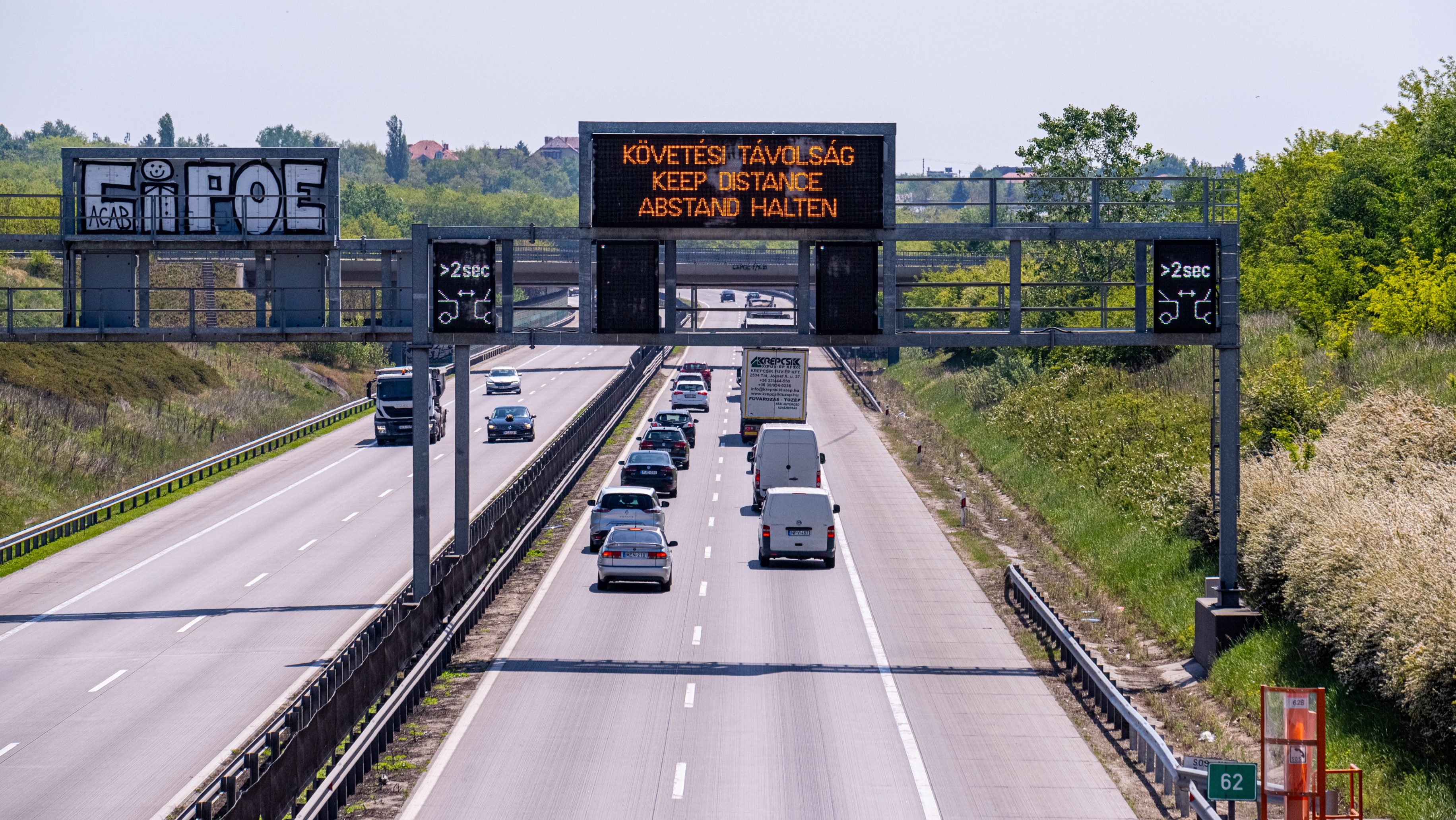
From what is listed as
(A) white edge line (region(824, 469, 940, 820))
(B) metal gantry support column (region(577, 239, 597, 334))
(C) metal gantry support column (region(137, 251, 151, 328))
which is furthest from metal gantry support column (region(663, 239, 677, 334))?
(C) metal gantry support column (region(137, 251, 151, 328))

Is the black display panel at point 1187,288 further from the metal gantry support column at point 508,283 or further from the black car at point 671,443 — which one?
the black car at point 671,443

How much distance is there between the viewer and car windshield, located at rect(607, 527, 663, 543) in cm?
3447

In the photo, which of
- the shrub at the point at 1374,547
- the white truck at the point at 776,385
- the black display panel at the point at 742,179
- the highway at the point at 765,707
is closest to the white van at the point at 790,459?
the highway at the point at 765,707

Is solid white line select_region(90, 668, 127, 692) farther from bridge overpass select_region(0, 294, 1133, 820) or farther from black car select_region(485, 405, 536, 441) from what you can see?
black car select_region(485, 405, 536, 441)

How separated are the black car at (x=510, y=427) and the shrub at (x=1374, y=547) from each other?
36.5m

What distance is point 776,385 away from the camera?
56250 mm

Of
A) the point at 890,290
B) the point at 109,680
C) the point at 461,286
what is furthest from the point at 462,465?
the point at 890,290

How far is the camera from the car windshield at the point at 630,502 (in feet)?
131

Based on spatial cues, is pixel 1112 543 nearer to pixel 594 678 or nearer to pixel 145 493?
pixel 594 678

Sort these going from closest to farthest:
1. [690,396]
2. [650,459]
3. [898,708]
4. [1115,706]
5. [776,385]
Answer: [1115,706] → [898,708] → [650,459] → [776,385] → [690,396]

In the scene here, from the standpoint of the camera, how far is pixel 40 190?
179000 mm

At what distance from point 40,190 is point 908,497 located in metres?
158

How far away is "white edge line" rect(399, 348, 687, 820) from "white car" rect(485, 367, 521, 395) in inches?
1577

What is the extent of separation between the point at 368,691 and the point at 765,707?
640 centimetres
